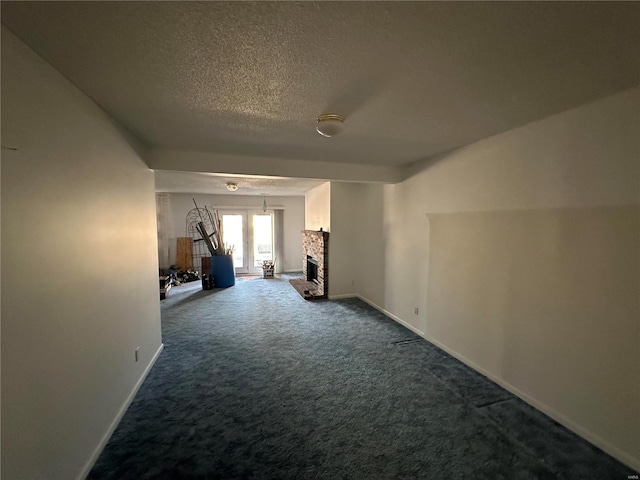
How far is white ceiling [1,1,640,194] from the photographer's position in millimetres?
1051

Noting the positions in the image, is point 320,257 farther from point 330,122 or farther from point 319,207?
point 330,122

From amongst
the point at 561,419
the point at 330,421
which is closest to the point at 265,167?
the point at 330,421

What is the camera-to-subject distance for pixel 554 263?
211cm

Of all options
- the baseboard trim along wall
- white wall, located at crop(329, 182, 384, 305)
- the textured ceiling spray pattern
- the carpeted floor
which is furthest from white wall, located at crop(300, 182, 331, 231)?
the textured ceiling spray pattern

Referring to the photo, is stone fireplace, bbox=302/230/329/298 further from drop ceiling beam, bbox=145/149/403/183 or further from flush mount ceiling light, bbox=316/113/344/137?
flush mount ceiling light, bbox=316/113/344/137

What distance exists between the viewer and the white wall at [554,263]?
1.73 m

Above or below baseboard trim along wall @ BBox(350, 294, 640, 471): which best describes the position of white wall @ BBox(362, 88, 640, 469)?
above

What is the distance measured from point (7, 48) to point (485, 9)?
1.92 metres

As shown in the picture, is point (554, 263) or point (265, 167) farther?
point (265, 167)

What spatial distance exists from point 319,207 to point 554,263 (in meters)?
4.38

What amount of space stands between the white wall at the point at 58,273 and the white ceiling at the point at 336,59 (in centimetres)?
24

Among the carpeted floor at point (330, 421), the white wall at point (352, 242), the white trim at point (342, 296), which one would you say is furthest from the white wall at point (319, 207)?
the carpeted floor at point (330, 421)

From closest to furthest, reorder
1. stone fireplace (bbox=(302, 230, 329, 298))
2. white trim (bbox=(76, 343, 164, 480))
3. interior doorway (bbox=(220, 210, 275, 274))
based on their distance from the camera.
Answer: white trim (bbox=(76, 343, 164, 480)) < stone fireplace (bbox=(302, 230, 329, 298)) < interior doorway (bbox=(220, 210, 275, 274))

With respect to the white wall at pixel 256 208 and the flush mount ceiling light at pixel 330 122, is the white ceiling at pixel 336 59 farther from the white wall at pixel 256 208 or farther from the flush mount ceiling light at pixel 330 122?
the white wall at pixel 256 208
